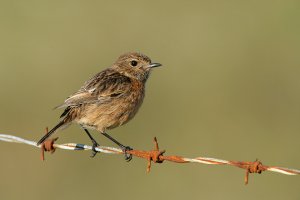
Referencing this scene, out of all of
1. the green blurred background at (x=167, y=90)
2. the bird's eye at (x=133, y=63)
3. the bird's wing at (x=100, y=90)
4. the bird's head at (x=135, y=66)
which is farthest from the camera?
the green blurred background at (x=167, y=90)

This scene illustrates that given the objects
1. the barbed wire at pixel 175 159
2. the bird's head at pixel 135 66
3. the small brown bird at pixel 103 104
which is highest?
the bird's head at pixel 135 66

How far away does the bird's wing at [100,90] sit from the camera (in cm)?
837

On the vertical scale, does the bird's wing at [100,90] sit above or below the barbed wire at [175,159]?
above

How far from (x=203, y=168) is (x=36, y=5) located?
31.2 ft

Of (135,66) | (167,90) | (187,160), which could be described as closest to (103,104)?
(135,66)

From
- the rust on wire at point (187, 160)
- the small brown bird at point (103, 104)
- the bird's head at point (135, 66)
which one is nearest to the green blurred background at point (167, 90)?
the bird's head at point (135, 66)

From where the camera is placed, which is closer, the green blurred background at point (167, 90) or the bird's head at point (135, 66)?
the bird's head at point (135, 66)

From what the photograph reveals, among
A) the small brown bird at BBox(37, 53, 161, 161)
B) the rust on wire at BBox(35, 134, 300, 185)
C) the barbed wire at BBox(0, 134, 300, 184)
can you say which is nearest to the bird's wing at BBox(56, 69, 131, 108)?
the small brown bird at BBox(37, 53, 161, 161)

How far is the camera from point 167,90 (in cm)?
1400

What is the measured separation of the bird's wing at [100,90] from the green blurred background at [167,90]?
2.26 metres

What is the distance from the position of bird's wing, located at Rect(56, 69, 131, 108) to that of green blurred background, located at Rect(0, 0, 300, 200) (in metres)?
2.26

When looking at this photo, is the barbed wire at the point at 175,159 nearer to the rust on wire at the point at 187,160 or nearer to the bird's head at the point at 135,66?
the rust on wire at the point at 187,160

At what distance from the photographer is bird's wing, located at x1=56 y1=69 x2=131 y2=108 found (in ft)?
27.4

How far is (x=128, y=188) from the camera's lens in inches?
420
